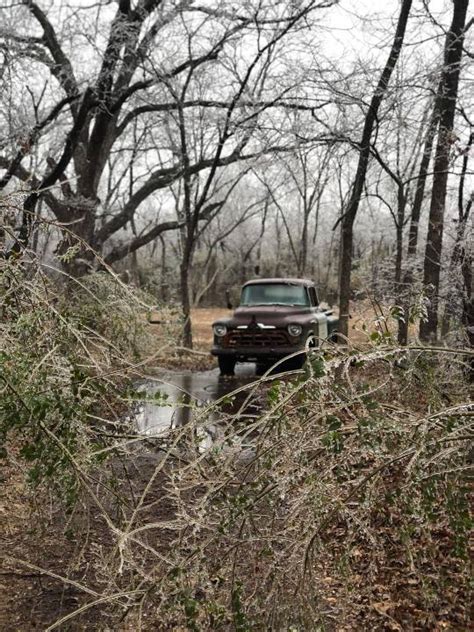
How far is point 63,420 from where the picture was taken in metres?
3.40

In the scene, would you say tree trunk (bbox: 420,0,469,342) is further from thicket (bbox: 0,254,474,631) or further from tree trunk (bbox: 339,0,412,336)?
thicket (bbox: 0,254,474,631)

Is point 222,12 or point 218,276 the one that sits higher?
point 222,12

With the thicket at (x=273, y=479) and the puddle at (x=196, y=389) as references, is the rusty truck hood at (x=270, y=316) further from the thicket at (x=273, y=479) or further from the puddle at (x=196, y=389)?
the thicket at (x=273, y=479)

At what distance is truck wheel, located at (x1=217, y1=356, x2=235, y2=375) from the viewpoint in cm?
1312

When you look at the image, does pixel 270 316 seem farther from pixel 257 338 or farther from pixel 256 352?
pixel 256 352

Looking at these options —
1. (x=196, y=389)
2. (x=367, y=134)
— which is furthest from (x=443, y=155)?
(x=196, y=389)

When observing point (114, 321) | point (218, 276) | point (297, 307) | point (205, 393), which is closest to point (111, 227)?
point (297, 307)

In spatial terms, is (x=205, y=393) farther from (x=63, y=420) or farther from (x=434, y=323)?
(x=63, y=420)

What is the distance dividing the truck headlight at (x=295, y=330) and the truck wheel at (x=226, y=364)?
1.59 meters

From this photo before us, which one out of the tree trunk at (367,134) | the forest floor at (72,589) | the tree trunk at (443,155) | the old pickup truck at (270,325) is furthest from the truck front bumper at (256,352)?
the forest floor at (72,589)

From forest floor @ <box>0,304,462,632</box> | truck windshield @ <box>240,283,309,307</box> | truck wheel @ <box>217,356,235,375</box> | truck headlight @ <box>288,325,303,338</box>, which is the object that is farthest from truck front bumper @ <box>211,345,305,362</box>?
forest floor @ <box>0,304,462,632</box>

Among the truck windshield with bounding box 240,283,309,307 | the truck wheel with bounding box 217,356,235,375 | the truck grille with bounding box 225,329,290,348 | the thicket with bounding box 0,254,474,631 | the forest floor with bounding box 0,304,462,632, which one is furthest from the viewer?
the truck windshield with bounding box 240,283,309,307

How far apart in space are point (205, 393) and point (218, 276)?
113 feet

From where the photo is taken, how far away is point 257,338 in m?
12.3
